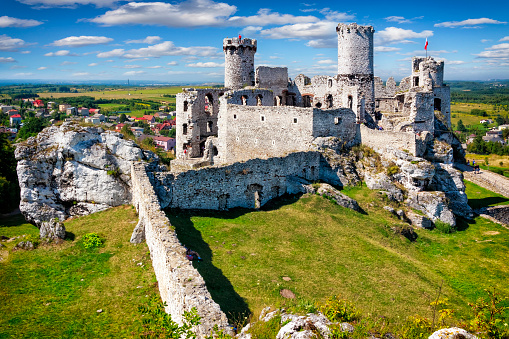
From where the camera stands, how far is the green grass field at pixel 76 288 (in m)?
9.88

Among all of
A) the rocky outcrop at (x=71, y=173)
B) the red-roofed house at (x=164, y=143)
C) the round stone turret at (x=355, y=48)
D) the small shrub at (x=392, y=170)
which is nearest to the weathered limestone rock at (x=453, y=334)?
the rocky outcrop at (x=71, y=173)

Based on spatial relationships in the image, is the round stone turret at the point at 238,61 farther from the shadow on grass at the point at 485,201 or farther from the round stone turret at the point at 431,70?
the shadow on grass at the point at 485,201

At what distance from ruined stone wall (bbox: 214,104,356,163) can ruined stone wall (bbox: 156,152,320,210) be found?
9.32 feet

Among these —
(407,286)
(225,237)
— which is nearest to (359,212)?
(407,286)

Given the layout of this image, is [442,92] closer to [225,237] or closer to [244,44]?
[244,44]

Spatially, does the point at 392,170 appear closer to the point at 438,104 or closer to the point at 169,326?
the point at 438,104

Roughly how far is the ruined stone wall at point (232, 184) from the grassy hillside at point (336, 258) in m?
0.69

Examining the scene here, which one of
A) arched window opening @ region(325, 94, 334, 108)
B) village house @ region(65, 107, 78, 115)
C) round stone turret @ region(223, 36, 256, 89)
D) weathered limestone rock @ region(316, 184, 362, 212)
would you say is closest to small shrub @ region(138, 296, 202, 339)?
weathered limestone rock @ region(316, 184, 362, 212)

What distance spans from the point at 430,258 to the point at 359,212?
4.57 meters

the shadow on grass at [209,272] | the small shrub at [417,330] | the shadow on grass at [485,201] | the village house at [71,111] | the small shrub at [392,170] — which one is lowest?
the shadow on grass at [485,201]

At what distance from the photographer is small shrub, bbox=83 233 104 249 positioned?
14955 mm

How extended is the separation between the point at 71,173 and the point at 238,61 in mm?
20305

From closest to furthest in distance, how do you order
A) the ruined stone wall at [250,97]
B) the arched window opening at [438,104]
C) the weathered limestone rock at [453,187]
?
1. the weathered limestone rock at [453,187]
2. the ruined stone wall at [250,97]
3. the arched window opening at [438,104]

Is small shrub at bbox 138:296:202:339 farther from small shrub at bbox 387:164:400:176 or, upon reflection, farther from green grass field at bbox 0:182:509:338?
small shrub at bbox 387:164:400:176
